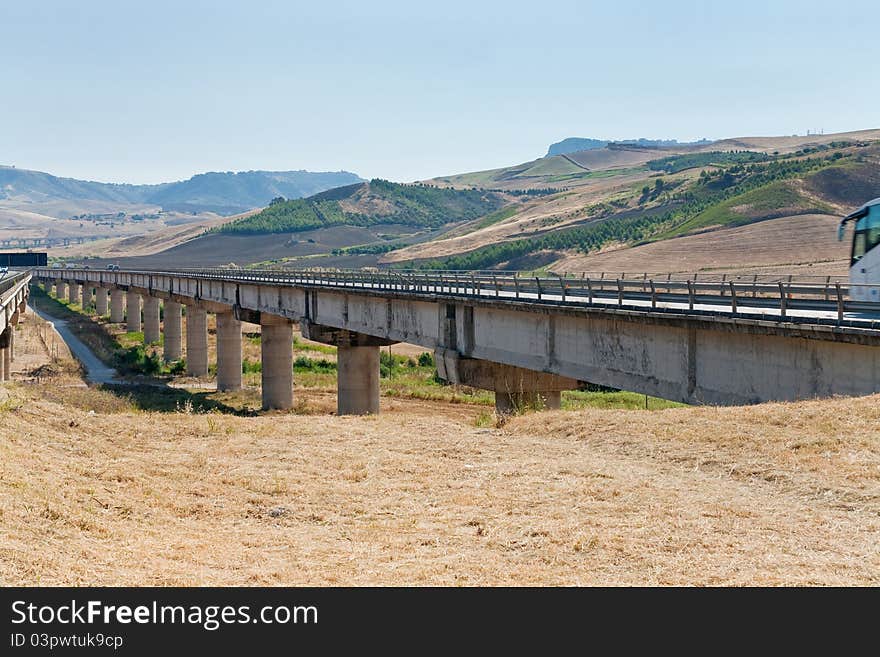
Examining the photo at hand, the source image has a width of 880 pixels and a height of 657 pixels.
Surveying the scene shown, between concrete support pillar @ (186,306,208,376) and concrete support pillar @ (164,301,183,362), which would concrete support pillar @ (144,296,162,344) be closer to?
concrete support pillar @ (164,301,183,362)

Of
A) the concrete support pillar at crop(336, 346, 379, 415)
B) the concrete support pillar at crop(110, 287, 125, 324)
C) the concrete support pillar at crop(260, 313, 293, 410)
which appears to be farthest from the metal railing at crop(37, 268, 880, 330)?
the concrete support pillar at crop(110, 287, 125, 324)

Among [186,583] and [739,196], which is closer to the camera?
[186,583]

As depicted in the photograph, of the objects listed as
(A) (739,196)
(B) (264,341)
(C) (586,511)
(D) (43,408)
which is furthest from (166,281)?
(A) (739,196)

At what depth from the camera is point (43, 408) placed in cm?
2433

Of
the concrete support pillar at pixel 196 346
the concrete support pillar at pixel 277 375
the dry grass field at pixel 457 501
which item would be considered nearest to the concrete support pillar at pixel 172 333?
the concrete support pillar at pixel 196 346

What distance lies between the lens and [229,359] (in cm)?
6781

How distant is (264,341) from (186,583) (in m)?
49.3

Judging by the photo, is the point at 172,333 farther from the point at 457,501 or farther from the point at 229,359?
the point at 457,501

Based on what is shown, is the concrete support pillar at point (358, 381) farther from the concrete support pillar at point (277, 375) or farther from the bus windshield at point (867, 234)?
the bus windshield at point (867, 234)

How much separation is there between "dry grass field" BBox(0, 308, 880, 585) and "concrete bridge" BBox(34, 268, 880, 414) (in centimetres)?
224

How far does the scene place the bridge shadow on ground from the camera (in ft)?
174

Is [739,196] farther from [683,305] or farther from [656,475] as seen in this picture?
[656,475]

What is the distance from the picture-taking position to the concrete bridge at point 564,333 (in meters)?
22.4
